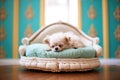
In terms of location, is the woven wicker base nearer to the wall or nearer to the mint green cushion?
the mint green cushion

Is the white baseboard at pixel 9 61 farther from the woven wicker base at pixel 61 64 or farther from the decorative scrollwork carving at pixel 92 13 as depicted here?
the decorative scrollwork carving at pixel 92 13

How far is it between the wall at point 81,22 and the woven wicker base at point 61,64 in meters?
1.22

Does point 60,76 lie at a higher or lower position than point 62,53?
lower

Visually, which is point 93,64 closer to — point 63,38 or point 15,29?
point 63,38

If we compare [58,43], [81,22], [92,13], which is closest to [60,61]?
[58,43]

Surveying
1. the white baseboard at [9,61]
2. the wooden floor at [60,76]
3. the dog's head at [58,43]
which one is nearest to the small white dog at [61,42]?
the dog's head at [58,43]

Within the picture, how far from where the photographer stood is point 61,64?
2354 millimetres

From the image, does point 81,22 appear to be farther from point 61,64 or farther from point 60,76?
point 60,76

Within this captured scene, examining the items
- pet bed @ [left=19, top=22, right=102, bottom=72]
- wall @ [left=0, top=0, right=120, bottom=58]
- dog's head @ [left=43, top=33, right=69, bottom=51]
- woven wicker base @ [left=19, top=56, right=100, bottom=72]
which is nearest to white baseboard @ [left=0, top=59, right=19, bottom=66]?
wall @ [left=0, top=0, right=120, bottom=58]

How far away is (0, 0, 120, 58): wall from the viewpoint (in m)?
3.59

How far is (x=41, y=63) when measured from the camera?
2428 millimetres

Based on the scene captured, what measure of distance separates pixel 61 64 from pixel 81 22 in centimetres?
155

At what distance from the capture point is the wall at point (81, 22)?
3.59 meters

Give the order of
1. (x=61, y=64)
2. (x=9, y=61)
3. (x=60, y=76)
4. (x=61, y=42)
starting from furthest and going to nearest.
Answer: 1. (x=9, y=61)
2. (x=61, y=42)
3. (x=61, y=64)
4. (x=60, y=76)
